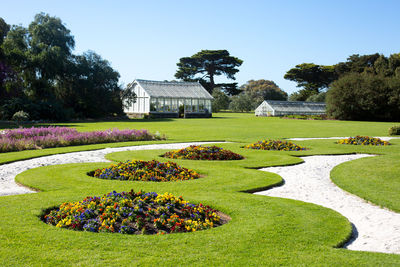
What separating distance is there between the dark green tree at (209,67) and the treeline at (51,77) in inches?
1019

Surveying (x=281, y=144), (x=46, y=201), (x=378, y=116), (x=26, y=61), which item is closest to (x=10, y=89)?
(x=26, y=61)

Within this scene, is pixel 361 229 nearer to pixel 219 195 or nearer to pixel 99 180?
pixel 219 195

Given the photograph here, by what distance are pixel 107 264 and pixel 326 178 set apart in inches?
294

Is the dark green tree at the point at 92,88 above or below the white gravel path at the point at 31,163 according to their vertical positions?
above

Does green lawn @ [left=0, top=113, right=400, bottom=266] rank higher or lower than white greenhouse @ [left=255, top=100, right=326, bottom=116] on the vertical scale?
lower

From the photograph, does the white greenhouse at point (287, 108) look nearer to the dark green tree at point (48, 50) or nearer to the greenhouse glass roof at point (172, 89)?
the greenhouse glass roof at point (172, 89)

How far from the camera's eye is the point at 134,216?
5.91m

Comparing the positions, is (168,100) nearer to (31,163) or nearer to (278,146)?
(278,146)

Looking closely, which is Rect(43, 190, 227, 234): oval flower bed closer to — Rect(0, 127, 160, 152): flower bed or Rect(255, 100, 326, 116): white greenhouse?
Rect(0, 127, 160, 152): flower bed

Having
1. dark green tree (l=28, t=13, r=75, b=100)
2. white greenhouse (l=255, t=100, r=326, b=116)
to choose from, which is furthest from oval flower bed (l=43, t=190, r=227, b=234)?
white greenhouse (l=255, t=100, r=326, b=116)

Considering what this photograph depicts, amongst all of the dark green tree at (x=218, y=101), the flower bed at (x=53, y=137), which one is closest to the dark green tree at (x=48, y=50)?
the flower bed at (x=53, y=137)

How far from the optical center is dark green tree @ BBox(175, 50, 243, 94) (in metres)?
72.6

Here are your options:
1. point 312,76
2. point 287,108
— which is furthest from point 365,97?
point 312,76

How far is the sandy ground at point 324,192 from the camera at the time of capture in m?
5.71
